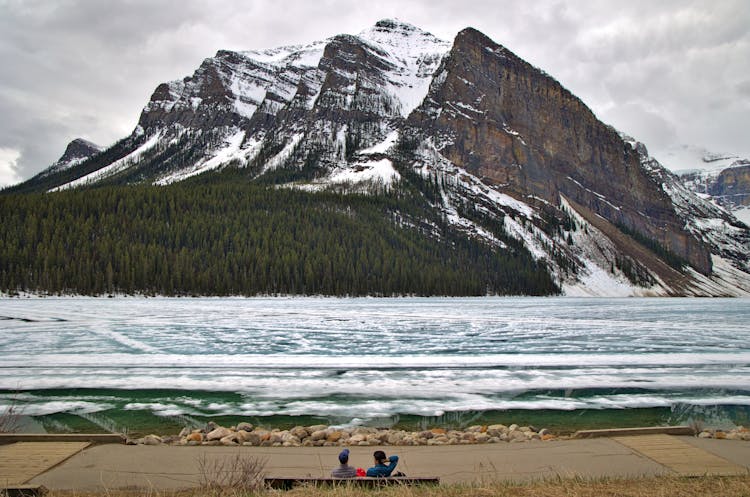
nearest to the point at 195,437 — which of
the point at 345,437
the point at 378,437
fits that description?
the point at 345,437

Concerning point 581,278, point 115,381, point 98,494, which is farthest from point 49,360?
point 581,278

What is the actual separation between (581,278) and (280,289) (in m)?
116

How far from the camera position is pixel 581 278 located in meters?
194

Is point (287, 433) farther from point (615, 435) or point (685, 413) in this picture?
point (685, 413)

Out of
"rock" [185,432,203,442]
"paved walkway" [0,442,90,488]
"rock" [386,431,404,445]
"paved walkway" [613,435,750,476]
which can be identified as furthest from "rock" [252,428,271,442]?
"paved walkway" [613,435,750,476]

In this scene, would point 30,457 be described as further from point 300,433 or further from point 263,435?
point 300,433

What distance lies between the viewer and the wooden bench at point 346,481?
301 inches

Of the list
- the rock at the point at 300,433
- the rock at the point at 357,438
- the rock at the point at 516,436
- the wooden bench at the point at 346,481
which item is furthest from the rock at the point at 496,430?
the wooden bench at the point at 346,481

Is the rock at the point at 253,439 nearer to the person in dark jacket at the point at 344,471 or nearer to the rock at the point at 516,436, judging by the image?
the person in dark jacket at the point at 344,471

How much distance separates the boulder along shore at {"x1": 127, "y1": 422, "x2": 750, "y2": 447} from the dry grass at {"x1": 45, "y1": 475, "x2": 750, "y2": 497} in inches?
139

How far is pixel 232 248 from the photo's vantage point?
436 feet

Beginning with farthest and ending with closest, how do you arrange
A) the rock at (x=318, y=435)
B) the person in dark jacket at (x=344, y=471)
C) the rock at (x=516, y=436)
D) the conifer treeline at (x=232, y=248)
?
the conifer treeline at (x=232, y=248), the rock at (x=516, y=436), the rock at (x=318, y=435), the person in dark jacket at (x=344, y=471)

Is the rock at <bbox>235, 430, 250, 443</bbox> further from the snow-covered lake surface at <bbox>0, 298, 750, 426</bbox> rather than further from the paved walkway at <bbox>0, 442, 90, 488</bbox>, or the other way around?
the snow-covered lake surface at <bbox>0, 298, 750, 426</bbox>

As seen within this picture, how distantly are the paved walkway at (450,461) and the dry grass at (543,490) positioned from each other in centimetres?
51
